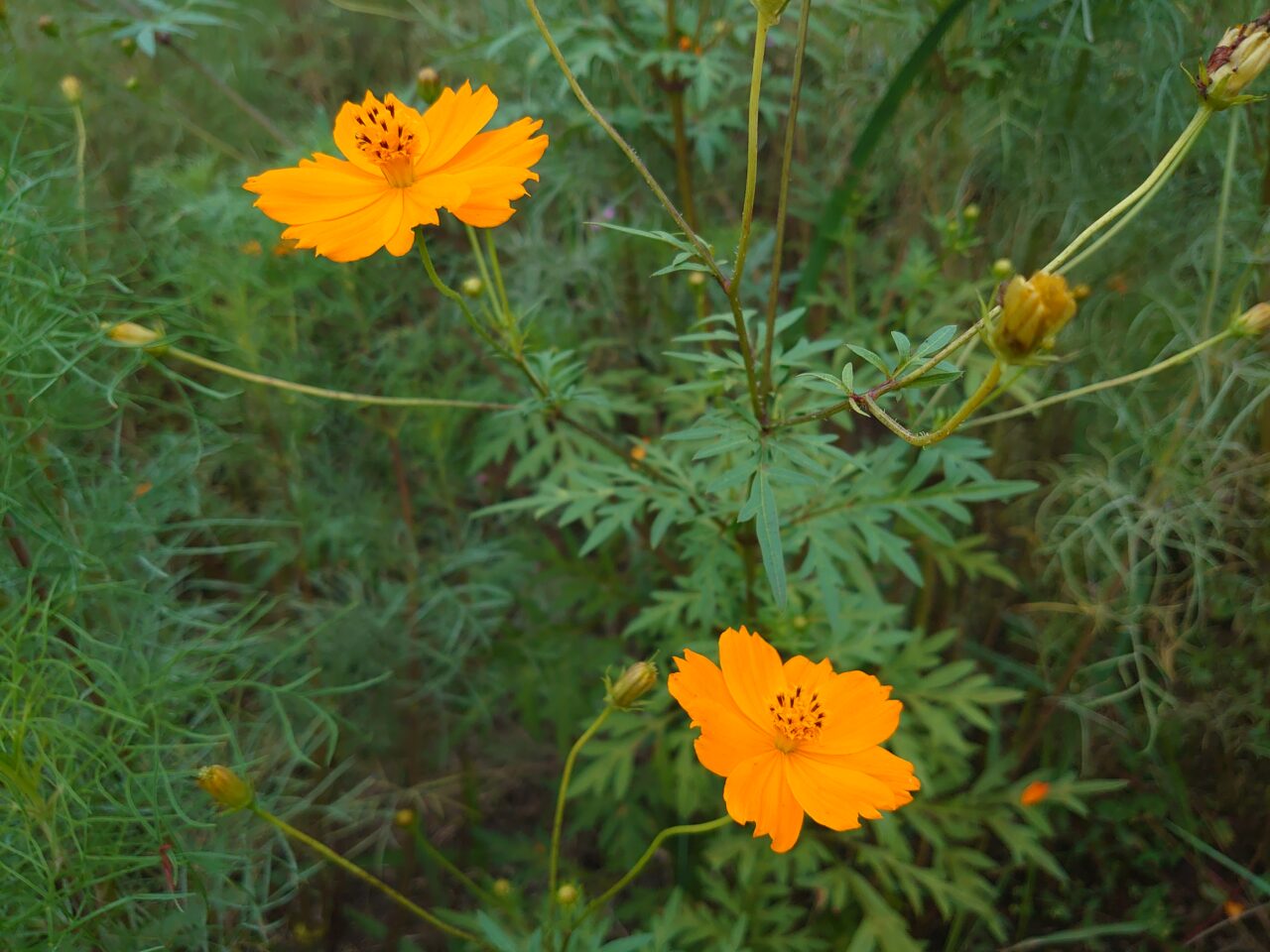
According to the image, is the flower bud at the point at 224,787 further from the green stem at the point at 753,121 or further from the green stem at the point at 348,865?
the green stem at the point at 753,121

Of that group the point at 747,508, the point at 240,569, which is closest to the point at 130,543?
the point at 240,569

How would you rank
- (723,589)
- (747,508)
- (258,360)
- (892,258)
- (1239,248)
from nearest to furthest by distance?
(747,508) → (723,589) → (1239,248) → (258,360) → (892,258)

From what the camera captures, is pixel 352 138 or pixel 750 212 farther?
pixel 352 138

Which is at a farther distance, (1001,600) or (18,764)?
(1001,600)

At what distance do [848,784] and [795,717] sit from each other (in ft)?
0.22

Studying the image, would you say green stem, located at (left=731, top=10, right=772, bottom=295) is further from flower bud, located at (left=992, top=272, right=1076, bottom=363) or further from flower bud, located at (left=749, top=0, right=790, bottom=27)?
flower bud, located at (left=992, top=272, right=1076, bottom=363)

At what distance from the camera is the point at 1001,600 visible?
5.00 ft

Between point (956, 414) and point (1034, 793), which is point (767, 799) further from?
point (1034, 793)

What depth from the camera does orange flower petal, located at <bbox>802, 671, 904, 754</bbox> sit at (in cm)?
75

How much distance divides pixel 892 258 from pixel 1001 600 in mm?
658

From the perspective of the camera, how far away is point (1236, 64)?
63 centimetres

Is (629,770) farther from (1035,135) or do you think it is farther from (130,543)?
(1035,135)

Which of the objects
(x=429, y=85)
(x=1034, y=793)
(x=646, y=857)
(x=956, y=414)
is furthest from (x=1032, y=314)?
(x=1034, y=793)

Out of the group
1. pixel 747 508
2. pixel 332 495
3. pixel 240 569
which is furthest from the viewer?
pixel 240 569
